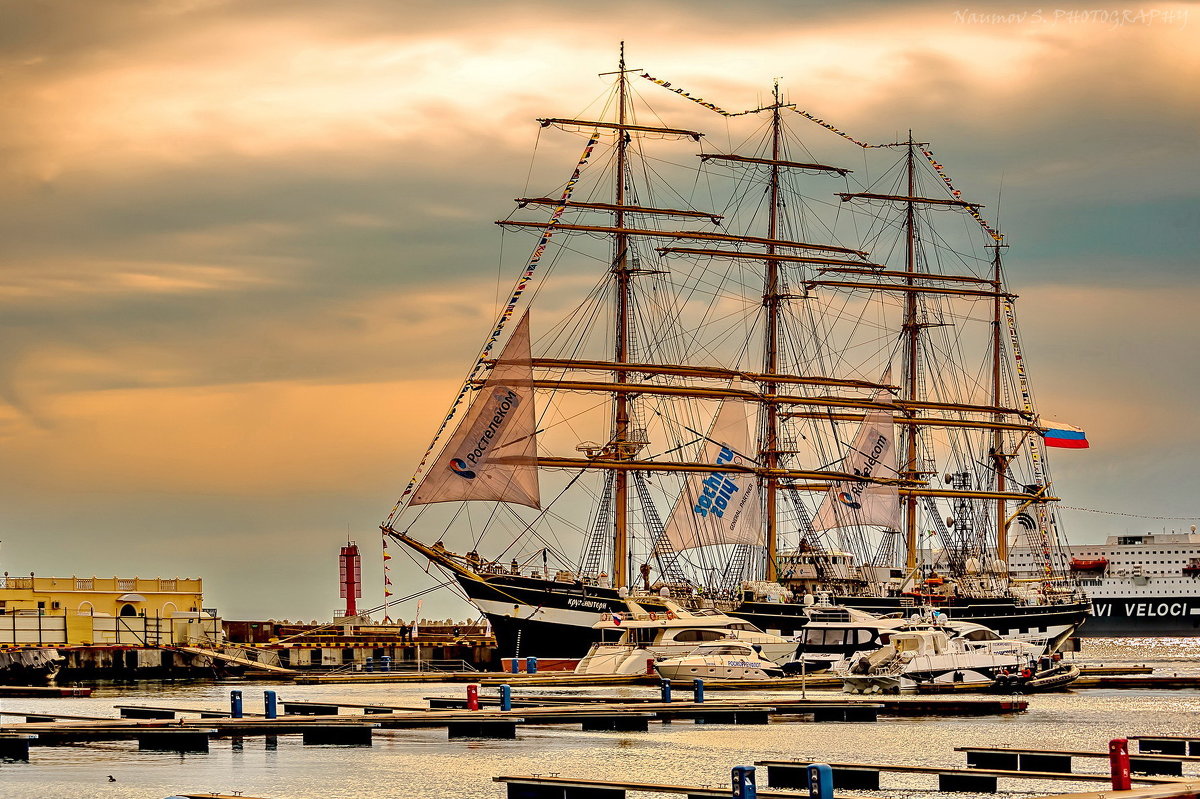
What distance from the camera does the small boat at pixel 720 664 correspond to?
73750 mm

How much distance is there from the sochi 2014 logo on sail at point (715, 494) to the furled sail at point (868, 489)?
1438 cm

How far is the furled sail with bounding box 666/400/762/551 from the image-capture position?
107562mm

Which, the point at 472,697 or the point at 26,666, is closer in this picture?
the point at 472,697

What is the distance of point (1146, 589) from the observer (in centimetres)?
19612

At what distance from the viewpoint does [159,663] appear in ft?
295

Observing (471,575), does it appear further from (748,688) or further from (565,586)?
(748,688)

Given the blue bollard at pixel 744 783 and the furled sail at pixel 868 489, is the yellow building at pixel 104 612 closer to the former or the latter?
the furled sail at pixel 868 489

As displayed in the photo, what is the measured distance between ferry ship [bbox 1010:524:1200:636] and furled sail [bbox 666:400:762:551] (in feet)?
298

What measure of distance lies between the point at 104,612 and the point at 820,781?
8372 centimetres

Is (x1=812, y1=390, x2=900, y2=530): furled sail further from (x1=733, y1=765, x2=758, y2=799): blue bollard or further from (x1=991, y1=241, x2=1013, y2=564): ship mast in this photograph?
(x1=733, y1=765, x2=758, y2=799): blue bollard

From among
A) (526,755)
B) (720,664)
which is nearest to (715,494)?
(720,664)

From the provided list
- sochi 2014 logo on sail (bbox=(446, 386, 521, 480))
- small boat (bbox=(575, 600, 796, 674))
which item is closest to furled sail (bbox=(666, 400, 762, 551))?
sochi 2014 logo on sail (bbox=(446, 386, 521, 480))

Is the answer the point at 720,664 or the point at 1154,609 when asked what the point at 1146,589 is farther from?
the point at 720,664

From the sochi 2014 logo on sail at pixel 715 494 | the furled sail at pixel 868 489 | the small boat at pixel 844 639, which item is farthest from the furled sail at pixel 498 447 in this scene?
the furled sail at pixel 868 489
